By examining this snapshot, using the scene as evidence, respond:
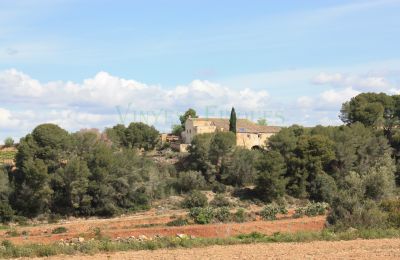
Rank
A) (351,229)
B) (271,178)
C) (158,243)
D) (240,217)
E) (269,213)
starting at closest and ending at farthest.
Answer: (158,243)
(351,229)
(240,217)
(269,213)
(271,178)

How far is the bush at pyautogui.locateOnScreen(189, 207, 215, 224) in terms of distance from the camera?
5069 cm

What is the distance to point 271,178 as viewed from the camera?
217 feet

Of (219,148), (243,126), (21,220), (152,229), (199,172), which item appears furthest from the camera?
(243,126)

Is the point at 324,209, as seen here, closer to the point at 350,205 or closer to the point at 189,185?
the point at 189,185

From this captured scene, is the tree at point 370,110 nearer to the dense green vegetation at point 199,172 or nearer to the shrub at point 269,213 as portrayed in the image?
the dense green vegetation at point 199,172

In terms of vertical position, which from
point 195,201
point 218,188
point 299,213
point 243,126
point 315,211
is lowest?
point 299,213

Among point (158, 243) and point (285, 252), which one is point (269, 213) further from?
point (285, 252)

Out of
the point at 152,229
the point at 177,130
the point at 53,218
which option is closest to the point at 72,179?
the point at 53,218

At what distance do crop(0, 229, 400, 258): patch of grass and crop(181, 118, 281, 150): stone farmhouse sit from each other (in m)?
56.2

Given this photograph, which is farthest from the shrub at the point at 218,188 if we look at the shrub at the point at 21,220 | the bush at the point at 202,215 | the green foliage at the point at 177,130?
the green foliage at the point at 177,130

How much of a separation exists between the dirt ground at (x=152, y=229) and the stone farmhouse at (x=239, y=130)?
1329 inches

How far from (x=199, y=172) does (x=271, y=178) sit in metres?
8.74

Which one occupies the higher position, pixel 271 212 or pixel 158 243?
pixel 158 243

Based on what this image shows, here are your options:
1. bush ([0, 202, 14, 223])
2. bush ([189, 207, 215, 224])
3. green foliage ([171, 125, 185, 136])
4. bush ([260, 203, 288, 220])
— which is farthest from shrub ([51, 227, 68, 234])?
green foliage ([171, 125, 185, 136])
